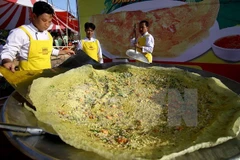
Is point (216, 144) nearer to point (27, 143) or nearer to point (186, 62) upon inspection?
point (27, 143)

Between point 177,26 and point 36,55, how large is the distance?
11.4ft

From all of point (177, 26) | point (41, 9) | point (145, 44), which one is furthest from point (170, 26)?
point (41, 9)

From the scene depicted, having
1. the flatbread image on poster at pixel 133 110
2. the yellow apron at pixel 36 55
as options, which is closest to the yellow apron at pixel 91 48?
the yellow apron at pixel 36 55

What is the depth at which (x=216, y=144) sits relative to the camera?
105cm

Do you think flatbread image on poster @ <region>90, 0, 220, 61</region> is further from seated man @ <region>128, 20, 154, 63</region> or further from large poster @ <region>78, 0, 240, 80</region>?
seated man @ <region>128, 20, 154, 63</region>

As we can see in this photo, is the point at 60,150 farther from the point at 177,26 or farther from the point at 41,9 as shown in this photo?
the point at 177,26

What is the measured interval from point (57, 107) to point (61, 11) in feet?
36.0

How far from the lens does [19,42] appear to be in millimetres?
2668

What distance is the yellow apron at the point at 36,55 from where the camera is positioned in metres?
2.76

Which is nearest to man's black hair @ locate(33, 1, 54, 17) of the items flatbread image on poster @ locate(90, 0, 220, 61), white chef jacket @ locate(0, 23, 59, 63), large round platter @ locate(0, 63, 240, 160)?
white chef jacket @ locate(0, 23, 59, 63)

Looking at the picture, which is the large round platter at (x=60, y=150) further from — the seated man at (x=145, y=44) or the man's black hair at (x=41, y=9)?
the seated man at (x=145, y=44)

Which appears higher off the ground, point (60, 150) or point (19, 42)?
point (19, 42)

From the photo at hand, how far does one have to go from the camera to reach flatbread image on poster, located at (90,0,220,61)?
4707 mm

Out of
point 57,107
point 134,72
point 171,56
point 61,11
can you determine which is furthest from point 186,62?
point 61,11
